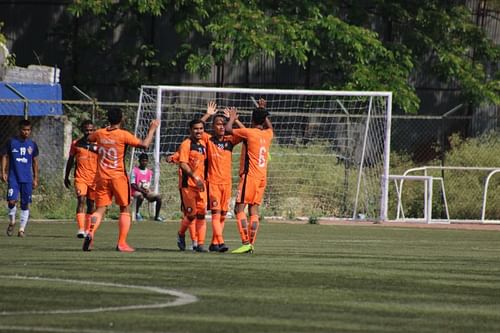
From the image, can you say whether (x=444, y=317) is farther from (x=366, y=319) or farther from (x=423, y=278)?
(x=423, y=278)

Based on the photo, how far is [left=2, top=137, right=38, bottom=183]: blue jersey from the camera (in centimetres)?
2075

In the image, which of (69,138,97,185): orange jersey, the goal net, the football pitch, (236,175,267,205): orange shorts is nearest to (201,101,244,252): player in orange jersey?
(236,175,267,205): orange shorts

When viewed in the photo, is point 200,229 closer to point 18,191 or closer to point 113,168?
point 113,168

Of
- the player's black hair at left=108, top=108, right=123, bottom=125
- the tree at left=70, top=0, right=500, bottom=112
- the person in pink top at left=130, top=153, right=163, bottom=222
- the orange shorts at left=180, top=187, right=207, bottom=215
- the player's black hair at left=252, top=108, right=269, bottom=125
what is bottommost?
the person in pink top at left=130, top=153, right=163, bottom=222

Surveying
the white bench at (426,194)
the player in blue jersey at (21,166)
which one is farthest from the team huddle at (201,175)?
the white bench at (426,194)

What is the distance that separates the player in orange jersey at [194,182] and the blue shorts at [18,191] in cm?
509

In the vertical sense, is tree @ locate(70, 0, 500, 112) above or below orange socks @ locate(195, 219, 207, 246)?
above

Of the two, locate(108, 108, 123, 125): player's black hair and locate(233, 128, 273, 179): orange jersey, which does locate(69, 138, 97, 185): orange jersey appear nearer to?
locate(233, 128, 273, 179): orange jersey

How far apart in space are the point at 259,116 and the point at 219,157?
2.47 ft

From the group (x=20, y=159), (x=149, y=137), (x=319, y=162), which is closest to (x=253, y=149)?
(x=149, y=137)

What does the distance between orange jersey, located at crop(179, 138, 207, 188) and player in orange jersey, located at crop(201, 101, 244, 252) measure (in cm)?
11

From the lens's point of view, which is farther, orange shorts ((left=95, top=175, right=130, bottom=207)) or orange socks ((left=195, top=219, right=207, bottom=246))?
orange socks ((left=195, top=219, right=207, bottom=246))

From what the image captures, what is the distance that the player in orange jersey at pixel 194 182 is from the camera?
1617cm

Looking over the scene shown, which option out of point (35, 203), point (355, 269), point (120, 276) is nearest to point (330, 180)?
point (35, 203)
